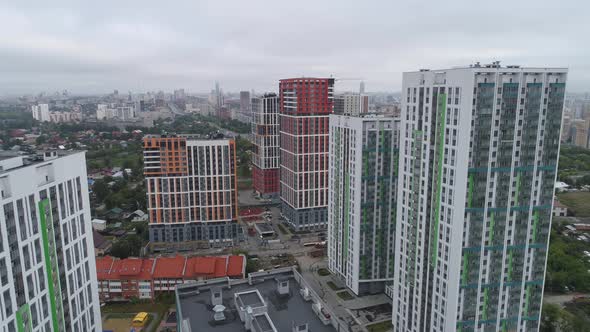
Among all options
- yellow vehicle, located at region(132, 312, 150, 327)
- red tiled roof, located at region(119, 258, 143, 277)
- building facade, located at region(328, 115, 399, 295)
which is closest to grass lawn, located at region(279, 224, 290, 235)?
building facade, located at region(328, 115, 399, 295)

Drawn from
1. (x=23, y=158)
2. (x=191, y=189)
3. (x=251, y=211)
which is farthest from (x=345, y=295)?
(x=23, y=158)

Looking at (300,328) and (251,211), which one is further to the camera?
(251,211)

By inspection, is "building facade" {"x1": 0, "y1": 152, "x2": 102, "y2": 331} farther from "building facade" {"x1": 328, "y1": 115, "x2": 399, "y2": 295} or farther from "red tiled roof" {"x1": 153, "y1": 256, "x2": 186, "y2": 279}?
"building facade" {"x1": 328, "y1": 115, "x2": 399, "y2": 295}

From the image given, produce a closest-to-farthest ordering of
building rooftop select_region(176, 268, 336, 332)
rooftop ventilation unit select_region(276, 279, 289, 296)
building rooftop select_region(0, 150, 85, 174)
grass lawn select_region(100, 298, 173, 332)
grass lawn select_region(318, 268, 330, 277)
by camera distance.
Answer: building rooftop select_region(0, 150, 85, 174), building rooftop select_region(176, 268, 336, 332), rooftop ventilation unit select_region(276, 279, 289, 296), grass lawn select_region(100, 298, 173, 332), grass lawn select_region(318, 268, 330, 277)

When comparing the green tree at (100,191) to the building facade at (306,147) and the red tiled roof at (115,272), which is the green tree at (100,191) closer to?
the red tiled roof at (115,272)

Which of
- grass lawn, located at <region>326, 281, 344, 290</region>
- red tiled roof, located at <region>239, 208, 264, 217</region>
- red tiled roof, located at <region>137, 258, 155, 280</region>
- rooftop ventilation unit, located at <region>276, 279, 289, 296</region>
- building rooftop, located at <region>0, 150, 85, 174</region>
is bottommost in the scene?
grass lawn, located at <region>326, 281, 344, 290</region>

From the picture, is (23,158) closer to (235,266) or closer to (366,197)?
(235,266)

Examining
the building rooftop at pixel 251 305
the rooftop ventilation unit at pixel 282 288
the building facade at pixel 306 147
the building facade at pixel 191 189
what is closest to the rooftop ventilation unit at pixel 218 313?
the building rooftop at pixel 251 305

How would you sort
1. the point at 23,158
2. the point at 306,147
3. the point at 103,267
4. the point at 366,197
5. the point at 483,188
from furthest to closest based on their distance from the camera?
the point at 306,147, the point at 103,267, the point at 366,197, the point at 483,188, the point at 23,158
